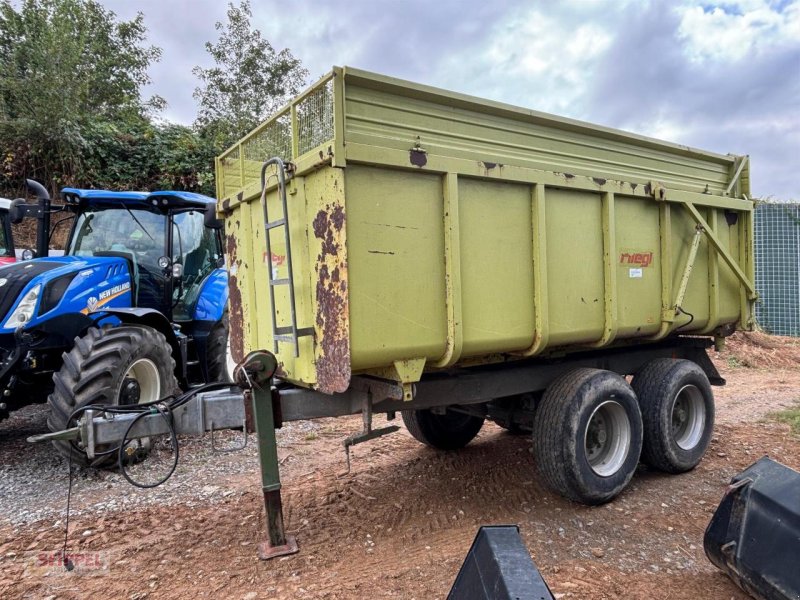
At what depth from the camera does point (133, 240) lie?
614 cm

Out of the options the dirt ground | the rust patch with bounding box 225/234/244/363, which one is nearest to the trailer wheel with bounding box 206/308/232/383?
the dirt ground

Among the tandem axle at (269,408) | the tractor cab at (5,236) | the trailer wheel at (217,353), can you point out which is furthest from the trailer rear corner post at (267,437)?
the tractor cab at (5,236)

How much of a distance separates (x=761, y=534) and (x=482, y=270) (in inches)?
78.5

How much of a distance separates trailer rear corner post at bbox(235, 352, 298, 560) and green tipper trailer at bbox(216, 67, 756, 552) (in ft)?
0.22

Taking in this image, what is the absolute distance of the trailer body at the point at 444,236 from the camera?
9.64ft

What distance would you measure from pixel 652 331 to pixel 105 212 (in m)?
5.80

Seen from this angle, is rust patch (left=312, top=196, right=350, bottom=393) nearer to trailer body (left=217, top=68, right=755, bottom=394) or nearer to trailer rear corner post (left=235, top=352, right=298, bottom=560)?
trailer body (left=217, top=68, right=755, bottom=394)

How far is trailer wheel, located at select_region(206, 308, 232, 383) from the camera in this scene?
6.47m

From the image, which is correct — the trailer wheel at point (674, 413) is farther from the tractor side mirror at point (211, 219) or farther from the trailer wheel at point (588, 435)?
the tractor side mirror at point (211, 219)

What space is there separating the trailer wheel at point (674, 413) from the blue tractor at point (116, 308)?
4.19 meters

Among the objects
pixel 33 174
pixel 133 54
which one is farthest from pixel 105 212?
pixel 133 54

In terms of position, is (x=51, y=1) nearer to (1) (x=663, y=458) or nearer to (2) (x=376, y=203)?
(2) (x=376, y=203)

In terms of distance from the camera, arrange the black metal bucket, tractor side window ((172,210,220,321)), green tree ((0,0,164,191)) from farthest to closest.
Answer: green tree ((0,0,164,191)) < tractor side window ((172,210,220,321)) < the black metal bucket

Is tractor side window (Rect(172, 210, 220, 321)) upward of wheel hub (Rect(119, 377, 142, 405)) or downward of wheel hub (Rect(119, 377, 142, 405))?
upward
